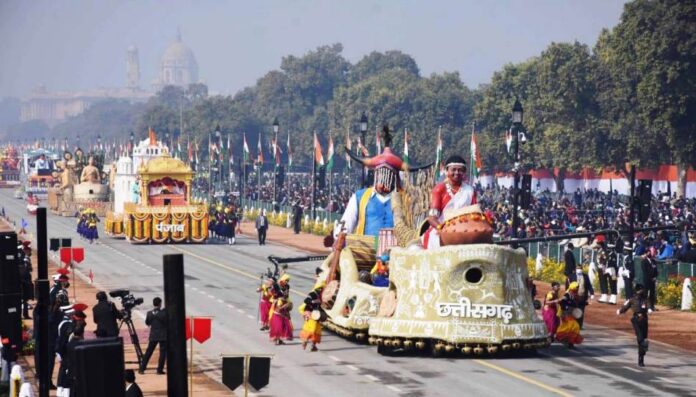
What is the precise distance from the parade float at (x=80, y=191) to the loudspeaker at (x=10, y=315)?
72.0 m

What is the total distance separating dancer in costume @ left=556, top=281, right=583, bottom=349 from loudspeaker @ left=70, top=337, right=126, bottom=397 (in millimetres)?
21031

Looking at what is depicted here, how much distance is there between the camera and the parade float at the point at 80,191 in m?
102

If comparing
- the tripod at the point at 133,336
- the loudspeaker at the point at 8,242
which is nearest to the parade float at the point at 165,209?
the tripod at the point at 133,336

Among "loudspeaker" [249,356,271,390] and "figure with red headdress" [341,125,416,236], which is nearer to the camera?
"loudspeaker" [249,356,271,390]

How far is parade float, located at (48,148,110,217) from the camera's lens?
102 m

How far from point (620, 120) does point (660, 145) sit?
15.8ft

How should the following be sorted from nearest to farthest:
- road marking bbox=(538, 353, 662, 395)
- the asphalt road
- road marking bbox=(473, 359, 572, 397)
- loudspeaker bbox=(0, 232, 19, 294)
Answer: loudspeaker bbox=(0, 232, 19, 294)
road marking bbox=(473, 359, 572, 397)
the asphalt road
road marking bbox=(538, 353, 662, 395)

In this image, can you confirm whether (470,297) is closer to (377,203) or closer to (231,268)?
(377,203)

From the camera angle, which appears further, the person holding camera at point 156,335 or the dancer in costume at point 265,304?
the dancer in costume at point 265,304

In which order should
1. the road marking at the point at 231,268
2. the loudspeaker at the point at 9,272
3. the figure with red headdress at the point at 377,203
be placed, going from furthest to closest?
1. the road marking at the point at 231,268
2. the figure with red headdress at the point at 377,203
3. the loudspeaker at the point at 9,272

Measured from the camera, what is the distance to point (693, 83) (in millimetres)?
95062

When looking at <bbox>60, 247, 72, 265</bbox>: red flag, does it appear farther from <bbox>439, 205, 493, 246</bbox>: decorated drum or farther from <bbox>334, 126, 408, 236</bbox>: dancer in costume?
<bbox>439, 205, 493, 246</bbox>: decorated drum

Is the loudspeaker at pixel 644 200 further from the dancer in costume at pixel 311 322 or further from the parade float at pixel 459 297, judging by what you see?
the dancer in costume at pixel 311 322

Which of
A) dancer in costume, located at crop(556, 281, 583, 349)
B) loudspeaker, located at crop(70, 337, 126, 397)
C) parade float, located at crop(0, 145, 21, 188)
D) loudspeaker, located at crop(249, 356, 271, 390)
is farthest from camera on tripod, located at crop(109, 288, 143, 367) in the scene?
parade float, located at crop(0, 145, 21, 188)
